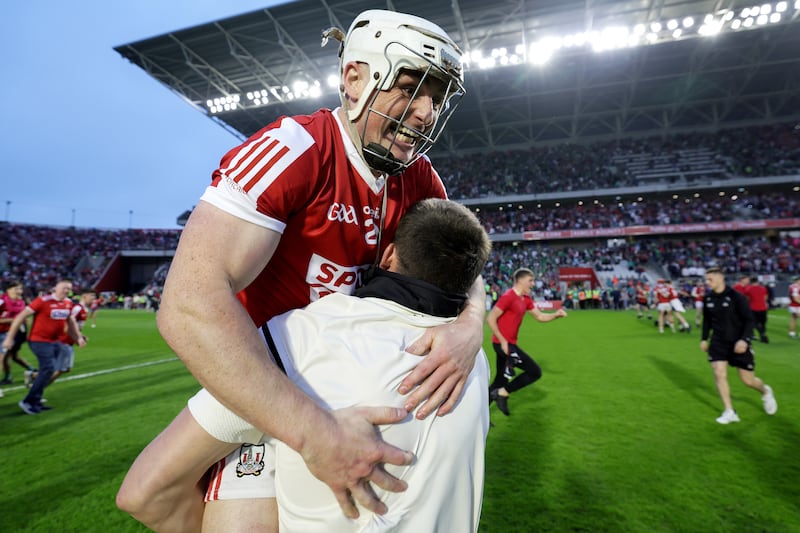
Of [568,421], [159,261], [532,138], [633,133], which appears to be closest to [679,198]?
[633,133]

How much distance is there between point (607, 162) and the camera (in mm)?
38188

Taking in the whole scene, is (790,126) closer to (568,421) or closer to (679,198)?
(679,198)

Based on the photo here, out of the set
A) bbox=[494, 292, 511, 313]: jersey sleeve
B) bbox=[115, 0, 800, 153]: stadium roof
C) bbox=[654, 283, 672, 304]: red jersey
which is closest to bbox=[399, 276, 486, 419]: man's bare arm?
bbox=[494, 292, 511, 313]: jersey sleeve

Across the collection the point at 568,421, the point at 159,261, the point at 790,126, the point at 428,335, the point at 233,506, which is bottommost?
the point at 159,261

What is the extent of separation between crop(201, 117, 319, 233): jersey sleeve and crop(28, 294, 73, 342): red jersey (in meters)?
8.53

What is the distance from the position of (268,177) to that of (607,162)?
141 ft

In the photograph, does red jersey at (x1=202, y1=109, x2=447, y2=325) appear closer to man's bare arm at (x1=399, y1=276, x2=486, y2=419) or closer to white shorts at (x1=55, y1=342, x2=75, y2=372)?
man's bare arm at (x1=399, y1=276, x2=486, y2=419)

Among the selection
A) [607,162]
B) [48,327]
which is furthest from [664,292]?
[607,162]

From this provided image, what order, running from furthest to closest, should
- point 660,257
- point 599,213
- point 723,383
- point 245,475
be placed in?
point 599,213 → point 660,257 → point 723,383 → point 245,475

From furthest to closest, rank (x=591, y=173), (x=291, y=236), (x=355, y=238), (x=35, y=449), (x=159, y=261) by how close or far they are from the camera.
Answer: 1. (x=159, y=261)
2. (x=591, y=173)
3. (x=35, y=449)
4. (x=355, y=238)
5. (x=291, y=236)

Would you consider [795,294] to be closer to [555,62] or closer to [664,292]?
[664,292]

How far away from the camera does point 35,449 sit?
16.8ft

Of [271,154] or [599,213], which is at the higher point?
[599,213]

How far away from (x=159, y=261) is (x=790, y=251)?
190 feet
